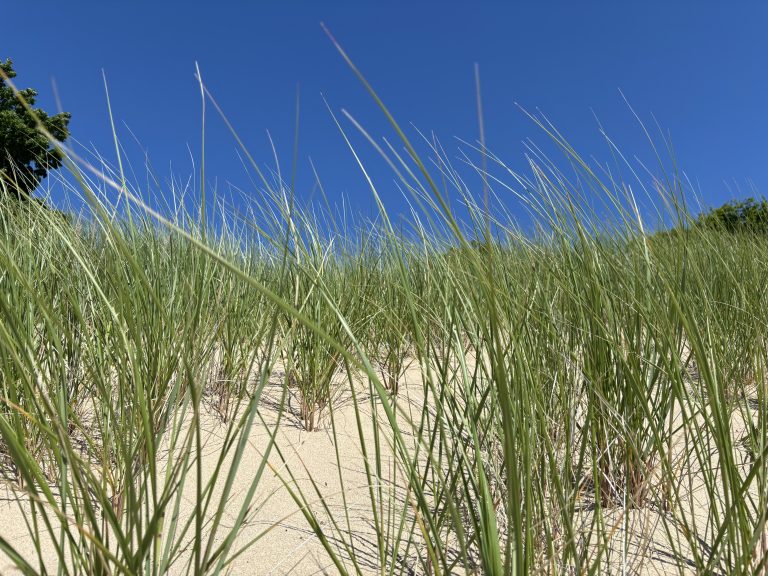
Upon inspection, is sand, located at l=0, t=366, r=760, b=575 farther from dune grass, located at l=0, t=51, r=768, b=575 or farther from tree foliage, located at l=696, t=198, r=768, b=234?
tree foliage, located at l=696, t=198, r=768, b=234

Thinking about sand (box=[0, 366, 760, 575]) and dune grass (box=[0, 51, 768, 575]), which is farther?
sand (box=[0, 366, 760, 575])

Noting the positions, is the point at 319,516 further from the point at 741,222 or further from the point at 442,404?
the point at 741,222

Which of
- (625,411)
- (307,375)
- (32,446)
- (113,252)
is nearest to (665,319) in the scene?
(625,411)

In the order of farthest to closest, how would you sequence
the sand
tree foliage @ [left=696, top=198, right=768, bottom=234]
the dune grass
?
tree foliage @ [left=696, top=198, right=768, bottom=234]
the sand
the dune grass

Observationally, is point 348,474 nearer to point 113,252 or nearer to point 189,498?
point 189,498

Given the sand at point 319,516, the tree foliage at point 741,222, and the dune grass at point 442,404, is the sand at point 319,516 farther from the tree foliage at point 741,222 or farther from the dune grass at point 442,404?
the tree foliage at point 741,222

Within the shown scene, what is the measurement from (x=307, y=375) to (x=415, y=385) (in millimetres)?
558

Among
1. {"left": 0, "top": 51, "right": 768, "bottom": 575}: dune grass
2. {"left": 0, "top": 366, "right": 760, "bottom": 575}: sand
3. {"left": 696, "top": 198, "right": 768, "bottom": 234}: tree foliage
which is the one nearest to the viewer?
{"left": 0, "top": 51, "right": 768, "bottom": 575}: dune grass

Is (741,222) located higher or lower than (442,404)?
higher

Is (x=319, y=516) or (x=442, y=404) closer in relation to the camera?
(x=442, y=404)

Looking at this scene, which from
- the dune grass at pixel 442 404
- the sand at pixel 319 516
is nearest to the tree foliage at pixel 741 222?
the dune grass at pixel 442 404

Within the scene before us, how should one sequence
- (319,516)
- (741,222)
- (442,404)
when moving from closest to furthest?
(442,404) < (319,516) < (741,222)

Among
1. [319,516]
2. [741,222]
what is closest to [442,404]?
[319,516]

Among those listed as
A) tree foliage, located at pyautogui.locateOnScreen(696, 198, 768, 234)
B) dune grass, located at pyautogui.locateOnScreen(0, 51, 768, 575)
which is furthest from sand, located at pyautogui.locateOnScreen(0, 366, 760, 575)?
tree foliage, located at pyautogui.locateOnScreen(696, 198, 768, 234)
